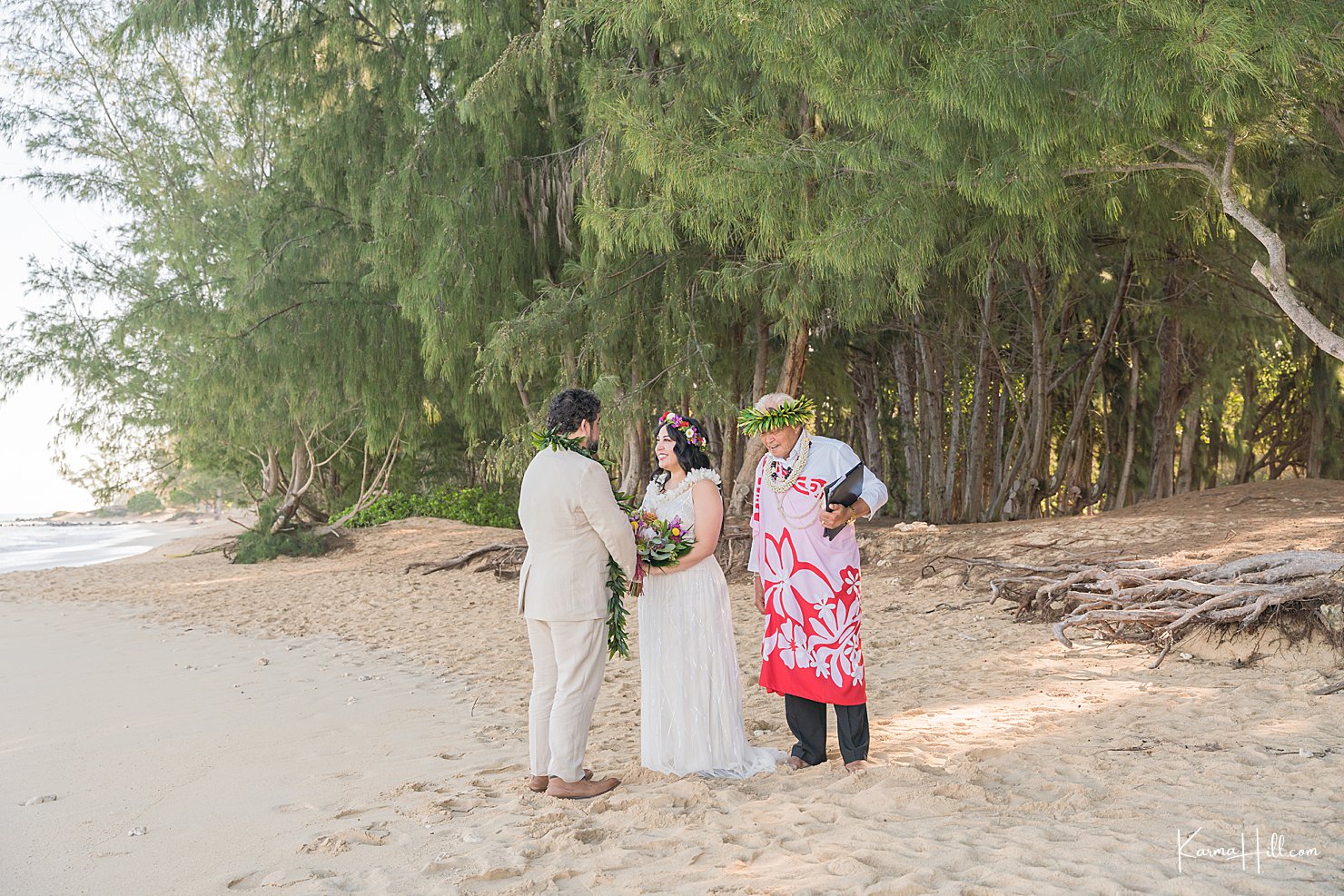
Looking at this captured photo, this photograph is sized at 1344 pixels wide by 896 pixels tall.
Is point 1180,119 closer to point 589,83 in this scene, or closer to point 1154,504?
point 589,83

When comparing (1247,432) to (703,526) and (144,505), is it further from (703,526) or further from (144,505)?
(144,505)

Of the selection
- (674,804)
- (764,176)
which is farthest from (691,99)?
(674,804)

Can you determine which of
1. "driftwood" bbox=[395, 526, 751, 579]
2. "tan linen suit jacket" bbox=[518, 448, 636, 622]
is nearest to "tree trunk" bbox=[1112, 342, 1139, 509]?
"driftwood" bbox=[395, 526, 751, 579]

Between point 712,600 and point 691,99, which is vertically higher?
point 691,99

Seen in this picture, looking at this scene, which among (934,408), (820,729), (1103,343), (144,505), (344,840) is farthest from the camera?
(144,505)

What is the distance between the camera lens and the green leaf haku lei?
396 cm

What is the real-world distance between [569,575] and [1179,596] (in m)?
4.50

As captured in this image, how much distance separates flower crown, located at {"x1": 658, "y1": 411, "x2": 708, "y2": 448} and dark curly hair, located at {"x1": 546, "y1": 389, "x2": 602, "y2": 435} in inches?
15.1

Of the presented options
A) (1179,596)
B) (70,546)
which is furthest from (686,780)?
(70,546)

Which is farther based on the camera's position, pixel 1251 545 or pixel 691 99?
pixel 691 99

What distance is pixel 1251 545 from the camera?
26.7ft

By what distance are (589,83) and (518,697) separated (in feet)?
20.6

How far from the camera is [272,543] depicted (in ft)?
54.5

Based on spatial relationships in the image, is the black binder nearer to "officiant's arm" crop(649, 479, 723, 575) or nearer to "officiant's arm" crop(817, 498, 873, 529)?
"officiant's arm" crop(817, 498, 873, 529)
